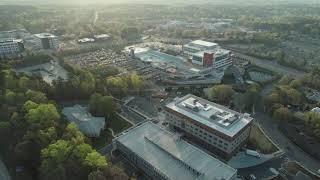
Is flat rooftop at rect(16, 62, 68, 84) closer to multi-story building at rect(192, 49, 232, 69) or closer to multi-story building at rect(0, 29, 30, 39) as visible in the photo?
multi-story building at rect(192, 49, 232, 69)

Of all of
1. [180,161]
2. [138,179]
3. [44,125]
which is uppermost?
[44,125]

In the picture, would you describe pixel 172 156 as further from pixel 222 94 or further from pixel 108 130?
pixel 222 94

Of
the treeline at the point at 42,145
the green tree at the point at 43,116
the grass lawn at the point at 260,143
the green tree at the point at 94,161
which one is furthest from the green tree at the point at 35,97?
the grass lawn at the point at 260,143

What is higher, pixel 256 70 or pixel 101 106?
pixel 101 106

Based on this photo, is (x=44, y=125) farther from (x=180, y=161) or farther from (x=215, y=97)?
(x=215, y=97)

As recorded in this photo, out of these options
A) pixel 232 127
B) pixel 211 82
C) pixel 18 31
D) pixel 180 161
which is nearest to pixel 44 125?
pixel 180 161

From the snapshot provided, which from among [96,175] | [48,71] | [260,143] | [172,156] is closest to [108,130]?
[172,156]
